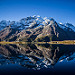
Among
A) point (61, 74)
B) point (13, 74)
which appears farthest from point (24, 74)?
point (61, 74)

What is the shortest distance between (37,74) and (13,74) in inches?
244

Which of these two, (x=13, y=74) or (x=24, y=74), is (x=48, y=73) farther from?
(x=13, y=74)

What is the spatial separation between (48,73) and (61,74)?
333 centimetres

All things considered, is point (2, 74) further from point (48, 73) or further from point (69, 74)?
point (69, 74)

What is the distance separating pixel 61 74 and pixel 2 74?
15.2m

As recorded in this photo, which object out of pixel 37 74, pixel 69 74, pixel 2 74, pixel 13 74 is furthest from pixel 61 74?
pixel 2 74

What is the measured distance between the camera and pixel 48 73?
25047 millimetres

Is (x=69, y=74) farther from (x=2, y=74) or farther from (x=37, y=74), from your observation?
(x=2, y=74)

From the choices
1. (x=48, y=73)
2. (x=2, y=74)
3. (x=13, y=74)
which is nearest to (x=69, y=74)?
(x=48, y=73)

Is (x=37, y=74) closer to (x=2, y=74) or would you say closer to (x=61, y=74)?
(x=61, y=74)

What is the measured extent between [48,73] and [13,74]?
9.11 meters

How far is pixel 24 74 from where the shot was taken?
2434cm

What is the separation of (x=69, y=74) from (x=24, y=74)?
38.1 feet

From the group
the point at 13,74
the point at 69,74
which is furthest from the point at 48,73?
the point at 13,74
